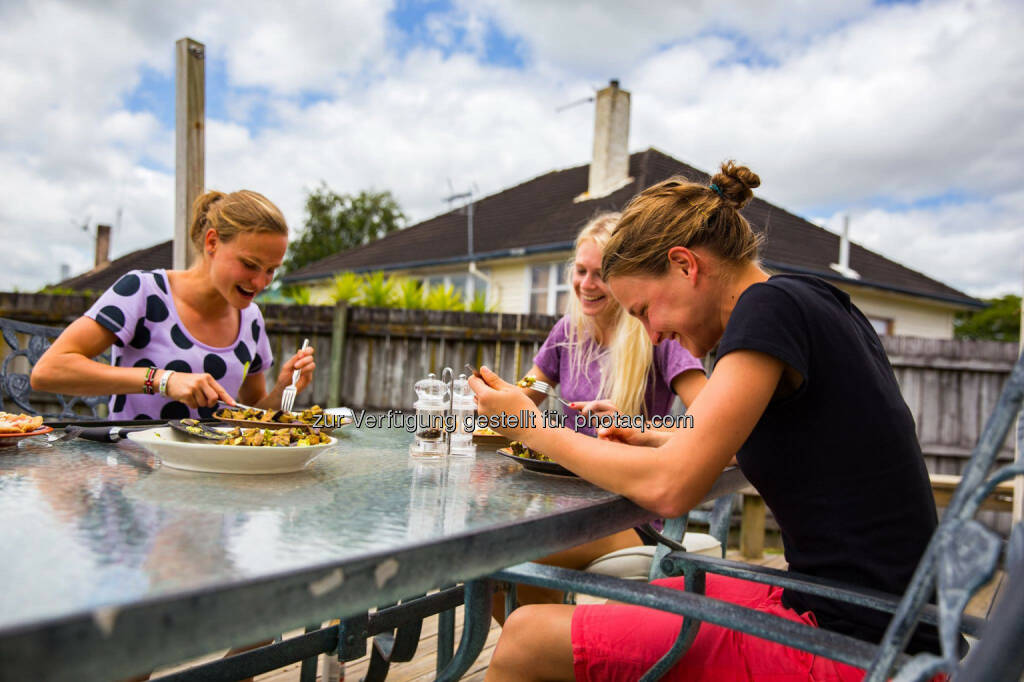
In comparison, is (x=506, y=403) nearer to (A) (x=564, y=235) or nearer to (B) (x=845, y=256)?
(A) (x=564, y=235)

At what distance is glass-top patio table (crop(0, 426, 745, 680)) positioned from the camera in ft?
1.74

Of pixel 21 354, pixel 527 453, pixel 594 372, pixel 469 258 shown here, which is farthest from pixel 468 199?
pixel 527 453

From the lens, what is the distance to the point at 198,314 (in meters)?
2.51

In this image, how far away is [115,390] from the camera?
2.04 meters

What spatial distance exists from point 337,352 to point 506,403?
168 inches

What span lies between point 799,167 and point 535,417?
3859 cm

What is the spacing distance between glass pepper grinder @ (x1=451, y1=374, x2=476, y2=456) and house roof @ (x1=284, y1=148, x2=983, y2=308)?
33.9 feet

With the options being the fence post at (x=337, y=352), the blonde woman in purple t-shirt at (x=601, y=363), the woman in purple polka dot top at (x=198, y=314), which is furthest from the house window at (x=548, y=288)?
the woman in purple polka dot top at (x=198, y=314)

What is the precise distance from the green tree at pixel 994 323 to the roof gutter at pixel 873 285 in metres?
25.5

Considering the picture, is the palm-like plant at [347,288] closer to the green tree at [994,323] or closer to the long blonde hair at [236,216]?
the long blonde hair at [236,216]

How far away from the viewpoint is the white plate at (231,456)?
1.22m

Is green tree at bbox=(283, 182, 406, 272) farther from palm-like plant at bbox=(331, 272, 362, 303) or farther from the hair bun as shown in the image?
the hair bun

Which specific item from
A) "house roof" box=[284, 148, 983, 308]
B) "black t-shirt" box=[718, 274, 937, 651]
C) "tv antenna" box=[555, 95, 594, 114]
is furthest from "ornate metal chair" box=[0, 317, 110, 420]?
"tv antenna" box=[555, 95, 594, 114]

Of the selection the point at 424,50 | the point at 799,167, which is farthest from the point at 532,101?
the point at 799,167
